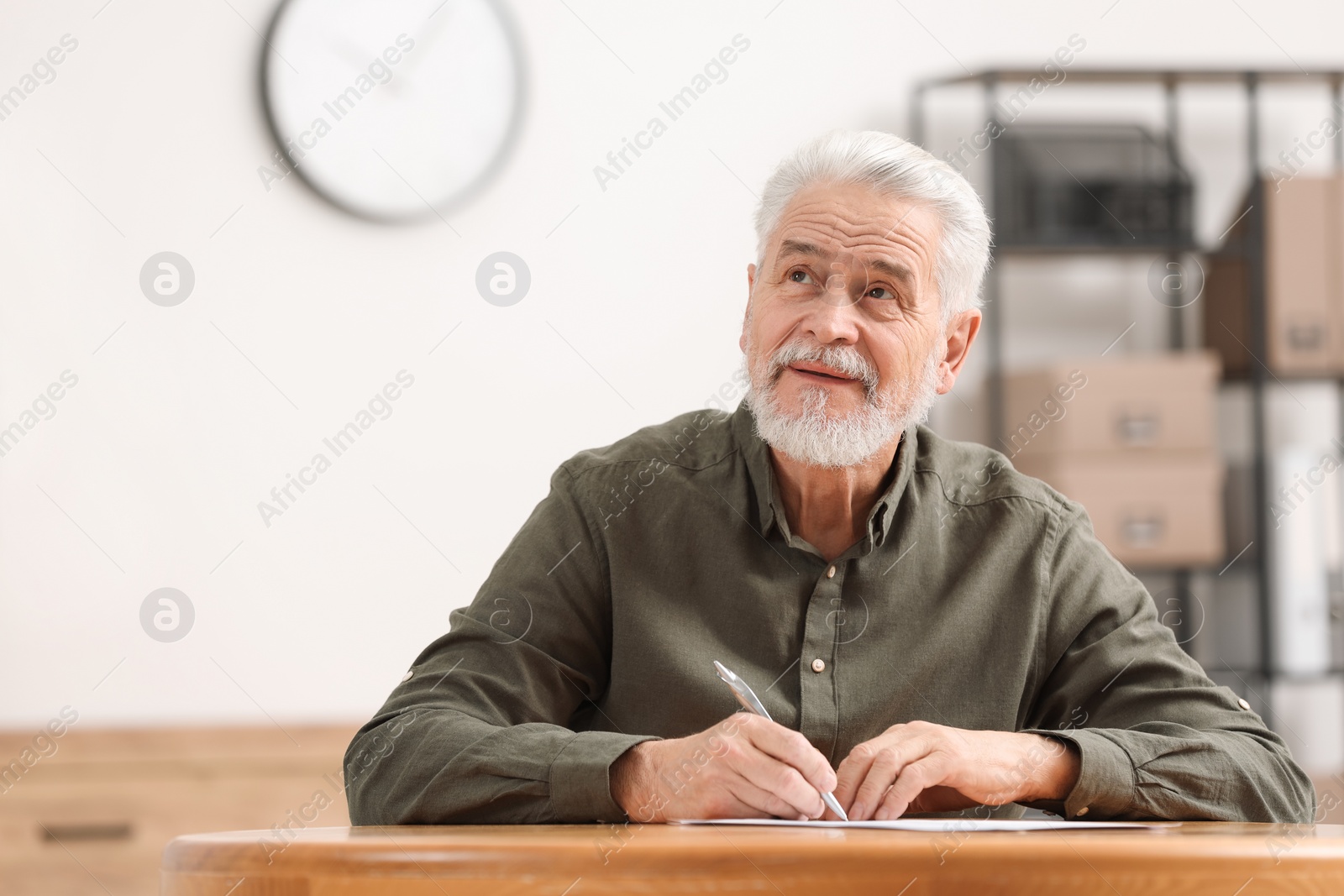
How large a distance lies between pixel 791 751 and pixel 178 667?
2.13 m

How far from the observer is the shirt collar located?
139 cm

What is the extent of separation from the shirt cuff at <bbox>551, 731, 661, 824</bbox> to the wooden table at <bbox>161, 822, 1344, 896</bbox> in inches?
8.3

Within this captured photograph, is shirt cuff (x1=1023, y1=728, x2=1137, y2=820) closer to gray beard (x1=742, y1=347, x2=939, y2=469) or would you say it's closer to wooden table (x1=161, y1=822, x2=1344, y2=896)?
wooden table (x1=161, y1=822, x2=1344, y2=896)

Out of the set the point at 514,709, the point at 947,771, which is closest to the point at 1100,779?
the point at 947,771

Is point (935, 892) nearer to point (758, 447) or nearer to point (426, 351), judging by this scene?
point (758, 447)

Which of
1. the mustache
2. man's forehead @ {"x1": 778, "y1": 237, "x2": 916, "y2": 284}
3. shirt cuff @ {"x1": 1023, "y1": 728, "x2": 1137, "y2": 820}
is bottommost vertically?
shirt cuff @ {"x1": 1023, "y1": 728, "x2": 1137, "y2": 820}

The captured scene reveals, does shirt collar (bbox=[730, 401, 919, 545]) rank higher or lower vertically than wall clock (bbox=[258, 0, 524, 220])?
lower

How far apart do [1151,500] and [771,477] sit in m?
1.71

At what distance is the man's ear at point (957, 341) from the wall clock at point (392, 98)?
1.68 metres

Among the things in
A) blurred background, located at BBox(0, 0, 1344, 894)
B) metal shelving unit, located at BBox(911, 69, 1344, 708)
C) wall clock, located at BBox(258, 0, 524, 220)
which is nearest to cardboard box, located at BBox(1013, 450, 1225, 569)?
blurred background, located at BBox(0, 0, 1344, 894)

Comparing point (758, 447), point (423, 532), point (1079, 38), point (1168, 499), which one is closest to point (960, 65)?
point (1079, 38)

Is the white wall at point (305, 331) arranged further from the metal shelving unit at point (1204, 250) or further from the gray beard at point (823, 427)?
the gray beard at point (823, 427)

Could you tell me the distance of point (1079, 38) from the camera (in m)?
3.22

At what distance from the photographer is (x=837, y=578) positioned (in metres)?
1.37
